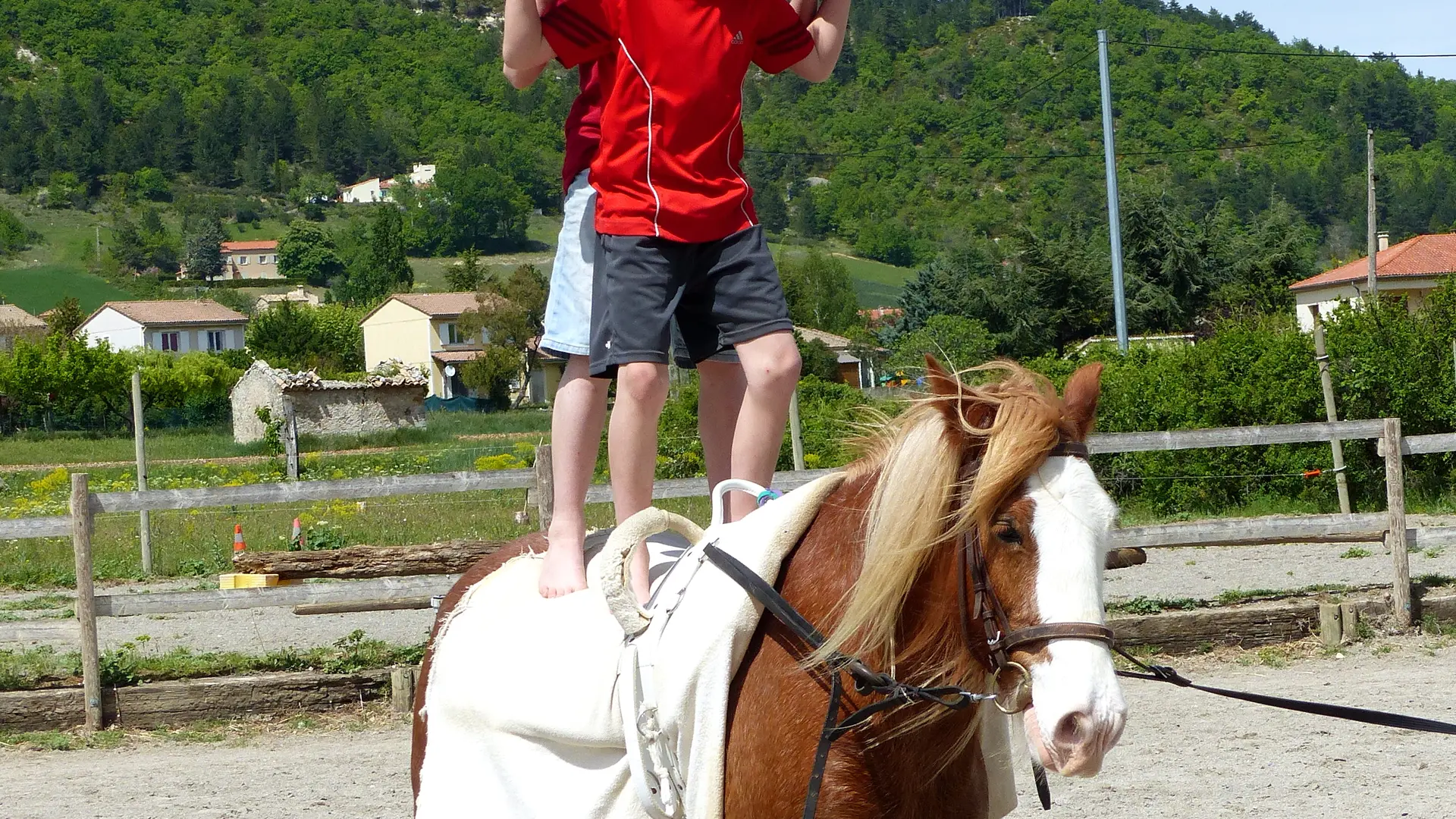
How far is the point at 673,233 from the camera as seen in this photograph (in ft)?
8.58

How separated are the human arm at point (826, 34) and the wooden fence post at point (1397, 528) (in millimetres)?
6811

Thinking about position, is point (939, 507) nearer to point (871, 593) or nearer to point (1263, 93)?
point (871, 593)

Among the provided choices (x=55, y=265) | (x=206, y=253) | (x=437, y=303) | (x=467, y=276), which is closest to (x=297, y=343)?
(x=437, y=303)

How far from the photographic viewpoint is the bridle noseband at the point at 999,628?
1.90 m

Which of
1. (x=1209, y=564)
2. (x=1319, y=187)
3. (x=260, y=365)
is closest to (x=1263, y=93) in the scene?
(x=1319, y=187)

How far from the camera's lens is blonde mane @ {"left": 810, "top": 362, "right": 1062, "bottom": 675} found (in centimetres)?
203

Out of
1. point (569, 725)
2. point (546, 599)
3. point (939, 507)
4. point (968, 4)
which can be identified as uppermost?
point (968, 4)

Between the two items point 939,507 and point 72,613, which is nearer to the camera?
point 939,507

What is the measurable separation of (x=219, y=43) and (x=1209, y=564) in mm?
212938

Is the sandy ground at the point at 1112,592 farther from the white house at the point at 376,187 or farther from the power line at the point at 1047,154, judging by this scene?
the white house at the point at 376,187

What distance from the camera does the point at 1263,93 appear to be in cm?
9631

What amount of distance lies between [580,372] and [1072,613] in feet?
4.40

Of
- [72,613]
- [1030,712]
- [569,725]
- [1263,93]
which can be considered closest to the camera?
[1030,712]

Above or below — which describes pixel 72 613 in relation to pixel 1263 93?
below
